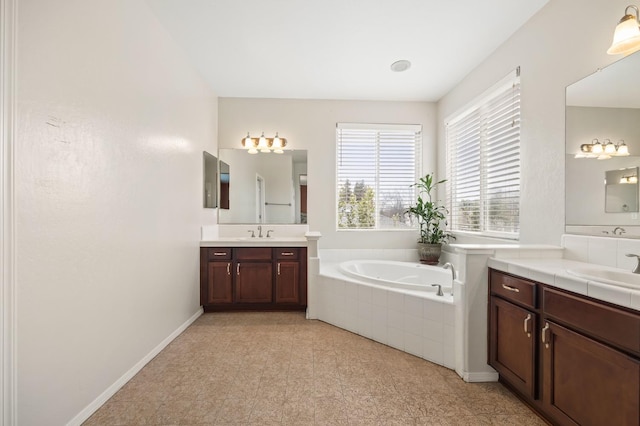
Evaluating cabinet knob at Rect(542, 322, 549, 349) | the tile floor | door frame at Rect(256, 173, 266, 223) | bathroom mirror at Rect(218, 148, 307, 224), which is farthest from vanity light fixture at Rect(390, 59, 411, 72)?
the tile floor

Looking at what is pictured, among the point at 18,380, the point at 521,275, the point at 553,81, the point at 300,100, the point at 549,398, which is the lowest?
the point at 549,398

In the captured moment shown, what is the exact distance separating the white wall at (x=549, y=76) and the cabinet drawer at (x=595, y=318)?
0.87m

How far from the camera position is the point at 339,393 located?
Answer: 6.36ft

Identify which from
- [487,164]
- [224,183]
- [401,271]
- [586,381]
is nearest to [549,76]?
[487,164]

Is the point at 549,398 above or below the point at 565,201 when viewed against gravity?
below

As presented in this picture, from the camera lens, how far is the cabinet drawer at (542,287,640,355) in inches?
45.7

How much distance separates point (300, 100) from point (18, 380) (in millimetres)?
3727

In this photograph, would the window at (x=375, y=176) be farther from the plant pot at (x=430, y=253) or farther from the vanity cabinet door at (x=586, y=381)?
the vanity cabinet door at (x=586, y=381)

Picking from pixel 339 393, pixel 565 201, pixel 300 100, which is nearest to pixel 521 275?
pixel 565 201

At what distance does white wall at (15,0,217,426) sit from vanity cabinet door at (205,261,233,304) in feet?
2.34

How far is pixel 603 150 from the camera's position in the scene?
1850mm

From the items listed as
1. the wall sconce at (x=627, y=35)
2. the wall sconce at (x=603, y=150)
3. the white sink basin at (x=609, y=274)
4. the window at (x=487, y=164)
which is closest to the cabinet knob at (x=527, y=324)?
the white sink basin at (x=609, y=274)

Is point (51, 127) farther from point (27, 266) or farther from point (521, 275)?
point (521, 275)

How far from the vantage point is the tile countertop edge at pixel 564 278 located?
3.90ft
